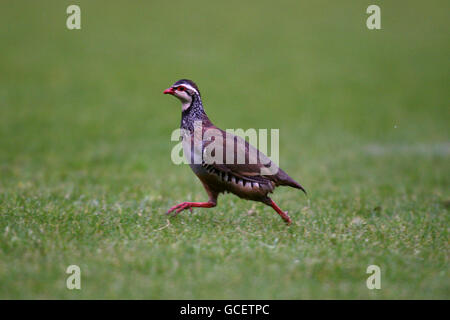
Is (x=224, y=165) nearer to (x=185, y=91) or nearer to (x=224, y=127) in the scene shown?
(x=185, y=91)

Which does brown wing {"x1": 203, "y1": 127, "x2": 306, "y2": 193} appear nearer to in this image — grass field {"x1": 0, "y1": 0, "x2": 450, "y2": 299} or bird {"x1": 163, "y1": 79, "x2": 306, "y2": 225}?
bird {"x1": 163, "y1": 79, "x2": 306, "y2": 225}

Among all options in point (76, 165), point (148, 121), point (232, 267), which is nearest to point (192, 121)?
point (232, 267)

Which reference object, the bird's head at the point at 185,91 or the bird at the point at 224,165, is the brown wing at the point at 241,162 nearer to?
the bird at the point at 224,165

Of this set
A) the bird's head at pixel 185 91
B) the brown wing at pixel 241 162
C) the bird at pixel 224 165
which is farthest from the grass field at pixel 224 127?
the bird's head at pixel 185 91

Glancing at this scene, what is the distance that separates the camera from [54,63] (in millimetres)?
21141

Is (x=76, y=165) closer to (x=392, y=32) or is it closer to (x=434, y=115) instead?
(x=434, y=115)

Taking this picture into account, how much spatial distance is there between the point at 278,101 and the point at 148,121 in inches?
207

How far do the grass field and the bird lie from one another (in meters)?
0.49

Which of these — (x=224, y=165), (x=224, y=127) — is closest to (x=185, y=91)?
(x=224, y=165)

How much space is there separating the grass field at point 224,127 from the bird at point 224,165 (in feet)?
1.61

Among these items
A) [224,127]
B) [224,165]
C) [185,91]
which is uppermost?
[224,127]

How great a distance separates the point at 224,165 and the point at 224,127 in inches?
390

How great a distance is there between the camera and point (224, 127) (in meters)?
16.4

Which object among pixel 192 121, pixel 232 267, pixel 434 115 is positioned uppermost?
pixel 434 115
